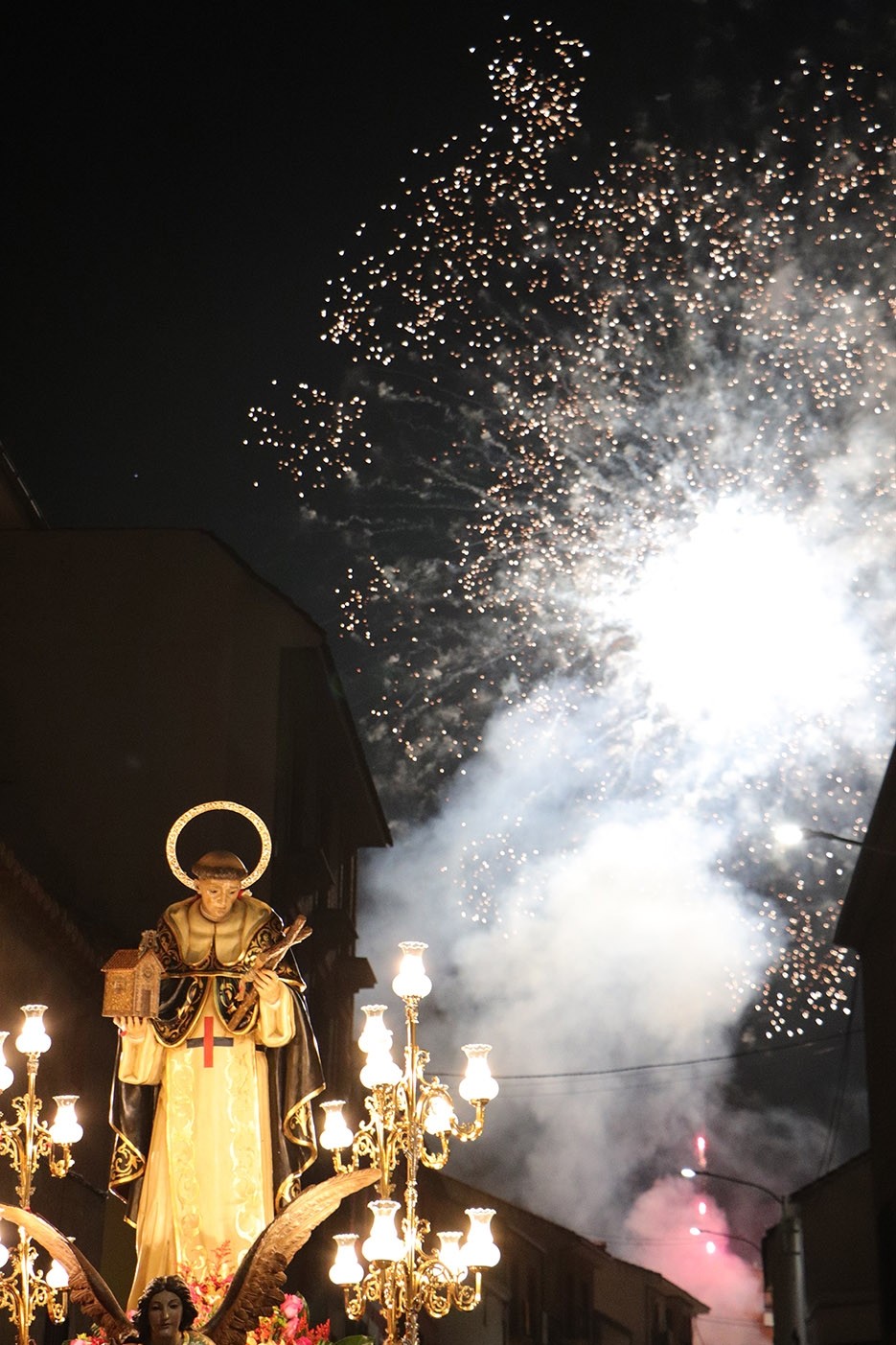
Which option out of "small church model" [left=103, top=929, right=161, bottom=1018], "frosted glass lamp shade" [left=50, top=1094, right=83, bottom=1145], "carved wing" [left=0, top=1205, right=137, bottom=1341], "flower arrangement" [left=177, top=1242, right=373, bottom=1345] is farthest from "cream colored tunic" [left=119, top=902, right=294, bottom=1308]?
"carved wing" [left=0, top=1205, right=137, bottom=1341]

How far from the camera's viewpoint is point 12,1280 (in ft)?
33.0

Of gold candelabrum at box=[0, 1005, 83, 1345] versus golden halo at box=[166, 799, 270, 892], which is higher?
golden halo at box=[166, 799, 270, 892]

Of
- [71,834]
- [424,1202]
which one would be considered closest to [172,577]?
[71,834]

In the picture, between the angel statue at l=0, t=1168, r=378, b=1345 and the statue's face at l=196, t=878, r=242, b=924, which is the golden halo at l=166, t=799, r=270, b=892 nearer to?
the statue's face at l=196, t=878, r=242, b=924

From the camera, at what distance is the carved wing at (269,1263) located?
8.36 metres

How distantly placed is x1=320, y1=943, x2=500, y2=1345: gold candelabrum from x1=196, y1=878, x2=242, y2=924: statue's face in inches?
48.9

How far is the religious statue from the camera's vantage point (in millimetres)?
9953

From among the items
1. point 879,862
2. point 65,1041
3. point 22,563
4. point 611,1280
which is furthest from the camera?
point 611,1280

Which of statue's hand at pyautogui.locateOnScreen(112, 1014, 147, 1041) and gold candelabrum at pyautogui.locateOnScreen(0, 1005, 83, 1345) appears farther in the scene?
statue's hand at pyautogui.locateOnScreen(112, 1014, 147, 1041)

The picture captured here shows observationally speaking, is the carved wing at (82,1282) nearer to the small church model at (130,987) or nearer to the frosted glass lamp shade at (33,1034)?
the small church model at (130,987)

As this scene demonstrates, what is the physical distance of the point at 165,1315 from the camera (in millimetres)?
7875

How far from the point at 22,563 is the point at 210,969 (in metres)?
13.2

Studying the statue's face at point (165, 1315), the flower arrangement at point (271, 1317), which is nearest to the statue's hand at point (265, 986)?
the flower arrangement at point (271, 1317)

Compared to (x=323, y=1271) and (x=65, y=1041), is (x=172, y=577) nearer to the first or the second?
→ (x=65, y=1041)
